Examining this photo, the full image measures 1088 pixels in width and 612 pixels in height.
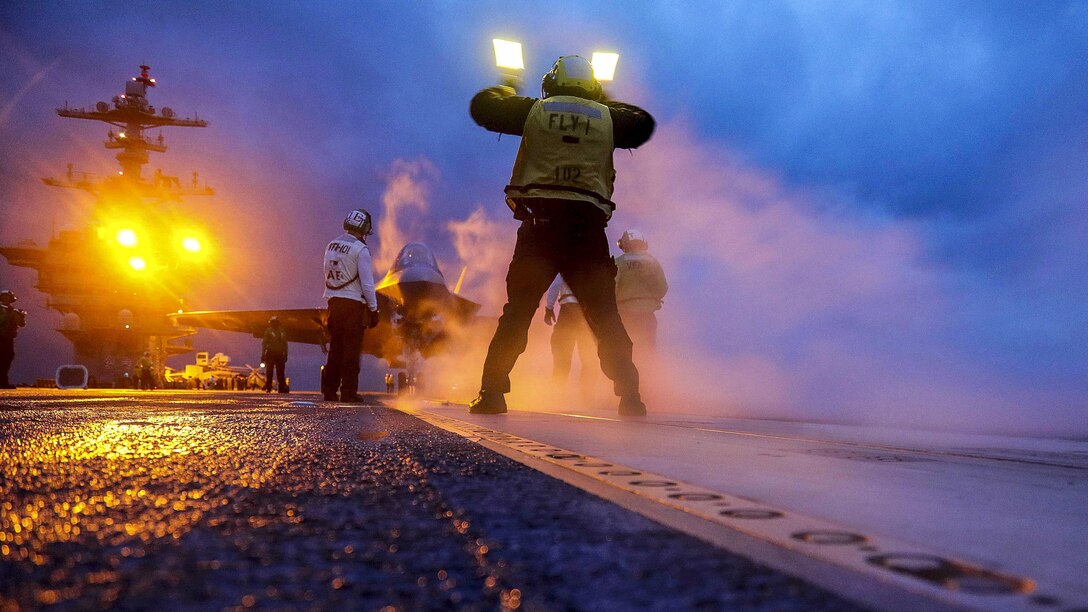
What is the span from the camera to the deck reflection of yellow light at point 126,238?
120 ft

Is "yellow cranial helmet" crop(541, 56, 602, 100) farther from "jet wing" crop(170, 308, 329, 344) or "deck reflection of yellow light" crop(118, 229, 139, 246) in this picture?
"deck reflection of yellow light" crop(118, 229, 139, 246)

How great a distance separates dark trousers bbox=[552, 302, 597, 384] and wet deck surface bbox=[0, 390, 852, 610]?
658 centimetres

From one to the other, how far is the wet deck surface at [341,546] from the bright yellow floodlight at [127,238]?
42316 millimetres

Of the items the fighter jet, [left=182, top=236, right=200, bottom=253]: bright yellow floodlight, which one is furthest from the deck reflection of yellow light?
the fighter jet

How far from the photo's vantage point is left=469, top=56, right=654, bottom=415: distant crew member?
3.51 meters

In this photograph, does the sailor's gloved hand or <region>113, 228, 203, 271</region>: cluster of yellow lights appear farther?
<region>113, 228, 203, 271</region>: cluster of yellow lights

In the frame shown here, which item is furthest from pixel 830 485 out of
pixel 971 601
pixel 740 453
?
pixel 971 601

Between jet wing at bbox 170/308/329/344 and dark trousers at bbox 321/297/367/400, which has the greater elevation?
jet wing at bbox 170/308/329/344

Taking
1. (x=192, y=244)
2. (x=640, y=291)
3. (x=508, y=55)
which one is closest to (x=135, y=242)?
(x=192, y=244)

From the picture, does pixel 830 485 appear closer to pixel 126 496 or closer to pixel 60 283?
pixel 126 496

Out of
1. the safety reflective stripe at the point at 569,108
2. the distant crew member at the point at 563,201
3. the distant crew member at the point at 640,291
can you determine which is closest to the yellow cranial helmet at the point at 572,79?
the distant crew member at the point at 563,201

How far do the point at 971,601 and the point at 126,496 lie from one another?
0.81m

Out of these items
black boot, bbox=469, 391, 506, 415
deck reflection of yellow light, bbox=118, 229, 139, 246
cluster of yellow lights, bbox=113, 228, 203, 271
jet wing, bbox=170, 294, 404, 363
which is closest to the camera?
black boot, bbox=469, 391, 506, 415

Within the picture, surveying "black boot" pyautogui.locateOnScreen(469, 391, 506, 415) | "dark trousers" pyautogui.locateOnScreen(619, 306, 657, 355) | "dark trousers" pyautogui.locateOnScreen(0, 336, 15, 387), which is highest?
"dark trousers" pyautogui.locateOnScreen(619, 306, 657, 355)
